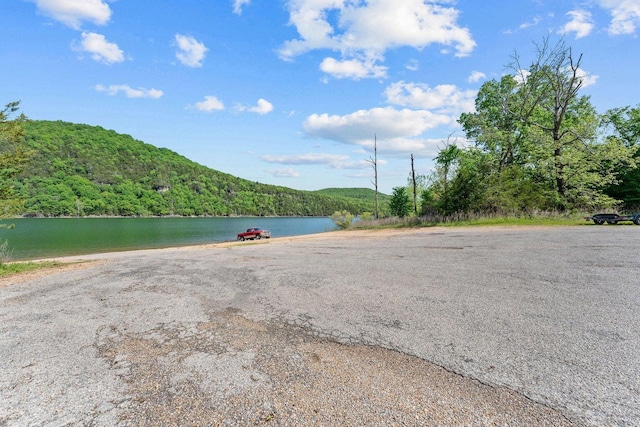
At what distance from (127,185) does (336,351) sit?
455 feet

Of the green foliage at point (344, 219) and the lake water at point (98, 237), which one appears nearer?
the lake water at point (98, 237)

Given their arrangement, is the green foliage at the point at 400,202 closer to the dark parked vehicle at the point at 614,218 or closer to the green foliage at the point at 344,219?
the green foliage at the point at 344,219

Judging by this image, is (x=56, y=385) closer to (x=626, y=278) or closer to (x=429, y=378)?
(x=429, y=378)

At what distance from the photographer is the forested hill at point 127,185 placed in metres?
102

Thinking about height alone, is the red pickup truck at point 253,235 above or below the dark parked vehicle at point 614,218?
below

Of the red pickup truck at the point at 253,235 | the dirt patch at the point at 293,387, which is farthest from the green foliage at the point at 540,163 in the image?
the dirt patch at the point at 293,387

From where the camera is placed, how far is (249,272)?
8.59 metres

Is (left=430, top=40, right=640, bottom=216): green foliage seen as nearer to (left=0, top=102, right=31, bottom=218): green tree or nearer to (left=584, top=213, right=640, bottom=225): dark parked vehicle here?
(left=584, top=213, right=640, bottom=225): dark parked vehicle

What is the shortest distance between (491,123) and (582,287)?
31683 millimetres

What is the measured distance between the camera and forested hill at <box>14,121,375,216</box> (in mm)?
101500

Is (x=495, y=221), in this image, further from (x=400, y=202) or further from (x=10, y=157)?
(x=10, y=157)

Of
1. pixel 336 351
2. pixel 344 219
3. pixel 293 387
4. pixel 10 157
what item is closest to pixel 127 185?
pixel 344 219

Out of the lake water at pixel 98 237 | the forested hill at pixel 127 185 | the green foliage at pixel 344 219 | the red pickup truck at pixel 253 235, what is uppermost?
the forested hill at pixel 127 185

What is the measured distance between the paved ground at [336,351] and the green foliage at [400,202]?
2819 cm
